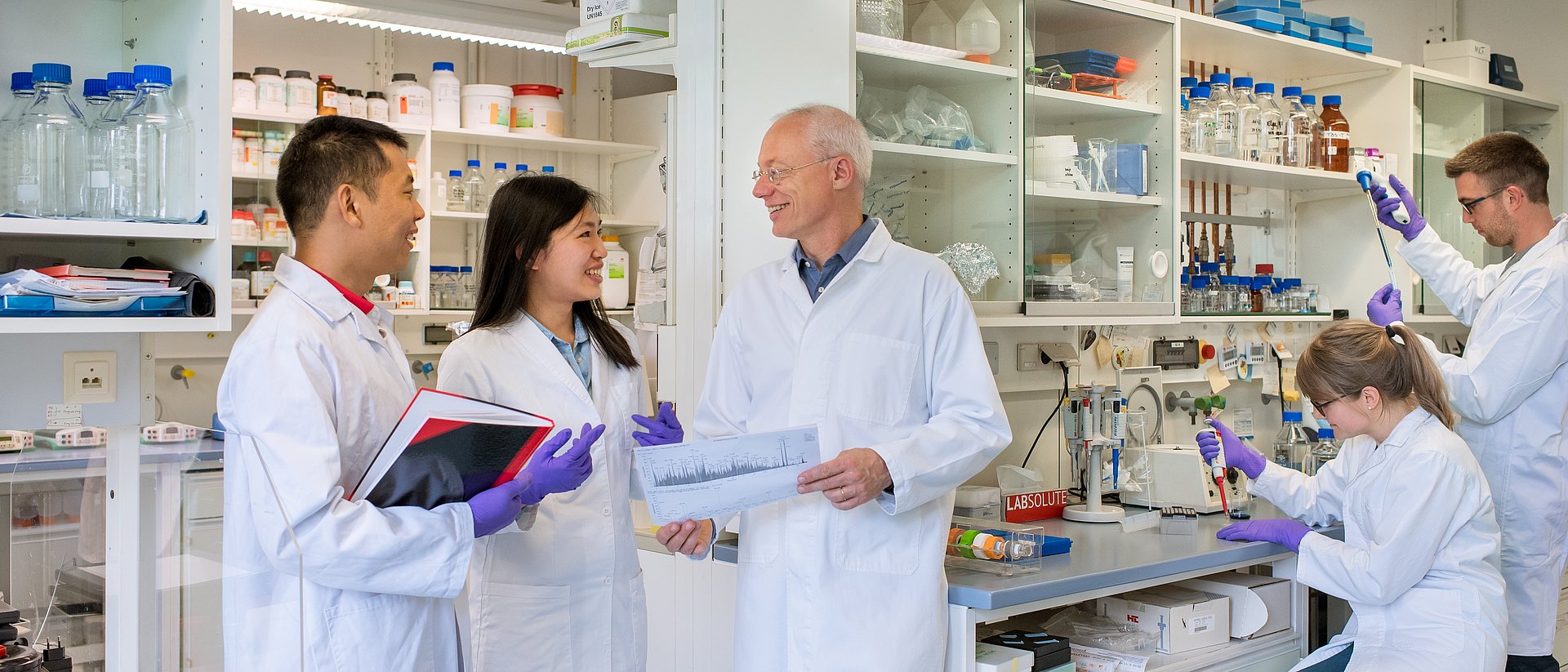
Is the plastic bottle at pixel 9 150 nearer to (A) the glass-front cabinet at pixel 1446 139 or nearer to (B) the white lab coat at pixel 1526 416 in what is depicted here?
(B) the white lab coat at pixel 1526 416

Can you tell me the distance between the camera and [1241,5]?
3543 millimetres

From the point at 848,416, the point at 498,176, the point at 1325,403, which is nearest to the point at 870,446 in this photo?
the point at 848,416

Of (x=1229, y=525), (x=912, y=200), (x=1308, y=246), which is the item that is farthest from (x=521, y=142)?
(x=1229, y=525)

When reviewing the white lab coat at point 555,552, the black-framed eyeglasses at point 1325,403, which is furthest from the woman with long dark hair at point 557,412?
the black-framed eyeglasses at point 1325,403

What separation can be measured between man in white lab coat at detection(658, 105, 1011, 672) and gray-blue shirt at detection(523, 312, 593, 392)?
0.88ft

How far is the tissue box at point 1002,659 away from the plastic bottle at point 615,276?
354 centimetres

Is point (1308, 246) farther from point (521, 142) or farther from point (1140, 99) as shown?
point (521, 142)

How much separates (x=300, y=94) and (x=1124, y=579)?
370 cm

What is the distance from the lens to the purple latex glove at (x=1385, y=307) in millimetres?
3166

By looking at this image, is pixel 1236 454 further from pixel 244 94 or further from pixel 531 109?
pixel 244 94

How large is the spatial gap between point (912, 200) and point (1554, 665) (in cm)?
194

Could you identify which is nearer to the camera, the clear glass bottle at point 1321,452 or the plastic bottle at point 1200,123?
the plastic bottle at point 1200,123

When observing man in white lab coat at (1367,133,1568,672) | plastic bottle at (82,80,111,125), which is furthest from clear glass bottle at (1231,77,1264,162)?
plastic bottle at (82,80,111,125)

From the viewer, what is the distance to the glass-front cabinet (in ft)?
13.4
